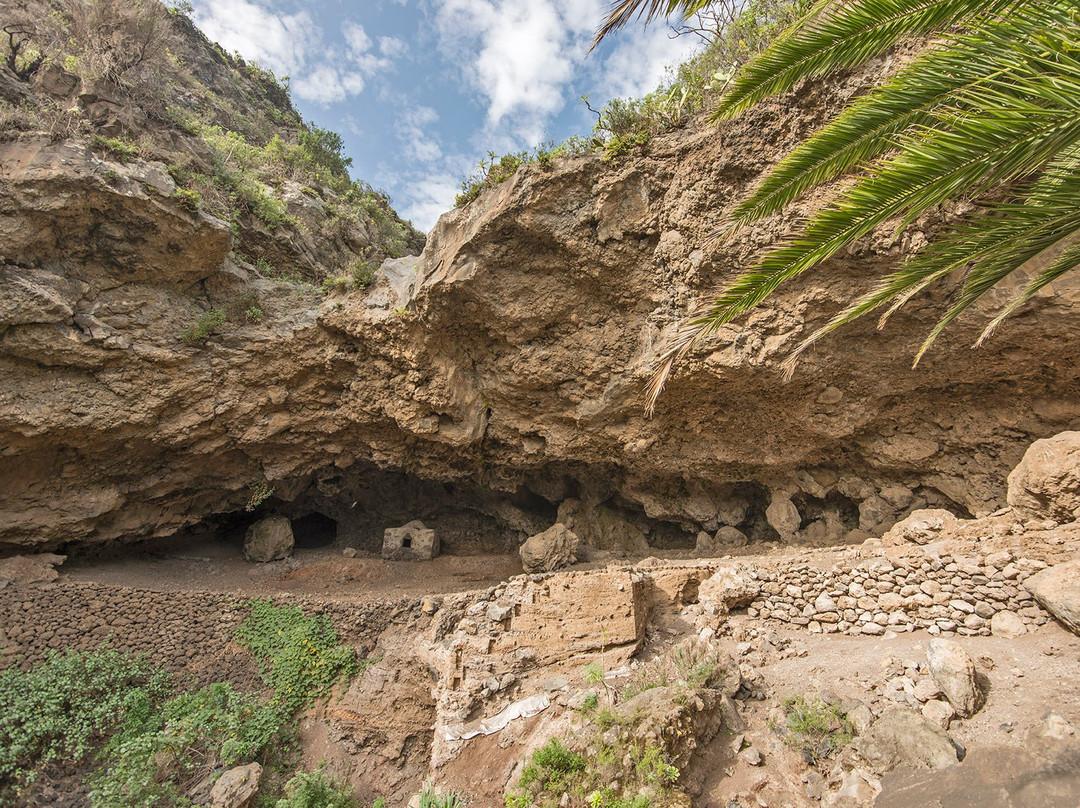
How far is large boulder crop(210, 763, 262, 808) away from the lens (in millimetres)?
5074

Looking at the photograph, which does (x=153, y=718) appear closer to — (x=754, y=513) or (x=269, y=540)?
(x=269, y=540)

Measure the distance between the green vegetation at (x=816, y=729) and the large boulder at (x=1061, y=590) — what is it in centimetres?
228

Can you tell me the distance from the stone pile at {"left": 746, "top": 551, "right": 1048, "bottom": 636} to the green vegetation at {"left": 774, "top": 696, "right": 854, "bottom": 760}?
1484 mm

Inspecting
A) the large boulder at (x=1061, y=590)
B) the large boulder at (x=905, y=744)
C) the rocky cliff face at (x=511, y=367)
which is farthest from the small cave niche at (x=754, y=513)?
the large boulder at (x=905, y=744)

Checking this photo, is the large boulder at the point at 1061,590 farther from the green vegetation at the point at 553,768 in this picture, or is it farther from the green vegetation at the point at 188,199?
the green vegetation at the point at 188,199

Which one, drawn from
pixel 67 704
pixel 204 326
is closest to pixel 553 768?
pixel 67 704

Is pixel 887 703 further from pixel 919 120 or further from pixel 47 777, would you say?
pixel 47 777

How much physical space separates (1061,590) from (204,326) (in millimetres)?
11391

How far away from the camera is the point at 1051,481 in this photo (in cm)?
470

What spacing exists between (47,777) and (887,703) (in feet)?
29.2

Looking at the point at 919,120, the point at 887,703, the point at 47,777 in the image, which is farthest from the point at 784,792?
the point at 47,777

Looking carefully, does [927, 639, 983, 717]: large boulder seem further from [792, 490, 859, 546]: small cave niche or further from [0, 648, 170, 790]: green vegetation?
[0, 648, 170, 790]: green vegetation

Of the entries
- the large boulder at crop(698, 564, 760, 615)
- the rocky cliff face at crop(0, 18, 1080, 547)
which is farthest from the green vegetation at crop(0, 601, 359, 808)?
the large boulder at crop(698, 564, 760, 615)

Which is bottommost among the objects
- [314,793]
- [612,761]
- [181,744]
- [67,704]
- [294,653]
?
[314,793]
